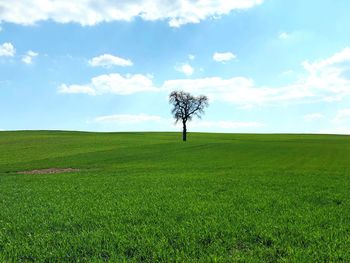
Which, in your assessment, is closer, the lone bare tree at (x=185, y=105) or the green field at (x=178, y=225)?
the green field at (x=178, y=225)

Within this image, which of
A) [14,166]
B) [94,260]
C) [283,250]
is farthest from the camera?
[14,166]

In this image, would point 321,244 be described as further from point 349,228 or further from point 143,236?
point 143,236

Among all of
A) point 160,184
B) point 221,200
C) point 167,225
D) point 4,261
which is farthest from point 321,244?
point 160,184

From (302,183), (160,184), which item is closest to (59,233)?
(160,184)

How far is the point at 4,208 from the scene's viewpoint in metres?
15.4

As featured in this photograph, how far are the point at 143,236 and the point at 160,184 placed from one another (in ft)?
41.3

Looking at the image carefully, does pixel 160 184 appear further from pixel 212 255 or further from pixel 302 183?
pixel 212 255

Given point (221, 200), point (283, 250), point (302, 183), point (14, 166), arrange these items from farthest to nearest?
point (14, 166) < point (302, 183) < point (221, 200) < point (283, 250)

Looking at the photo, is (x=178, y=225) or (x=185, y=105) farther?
(x=185, y=105)

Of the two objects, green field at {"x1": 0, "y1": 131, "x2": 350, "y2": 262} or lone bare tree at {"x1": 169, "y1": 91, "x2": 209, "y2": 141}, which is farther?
lone bare tree at {"x1": 169, "y1": 91, "x2": 209, "y2": 141}

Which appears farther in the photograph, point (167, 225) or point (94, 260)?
point (167, 225)

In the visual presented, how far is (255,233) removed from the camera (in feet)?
34.9

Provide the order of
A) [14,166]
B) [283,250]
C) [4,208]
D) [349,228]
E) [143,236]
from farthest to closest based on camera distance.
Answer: [14,166], [4,208], [349,228], [143,236], [283,250]

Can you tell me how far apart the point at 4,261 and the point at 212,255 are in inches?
199
